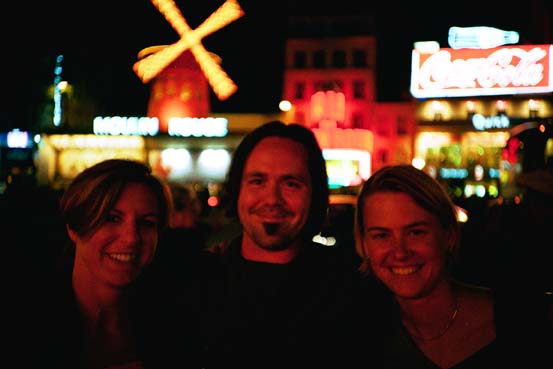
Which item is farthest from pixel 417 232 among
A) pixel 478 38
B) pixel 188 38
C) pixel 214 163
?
pixel 478 38

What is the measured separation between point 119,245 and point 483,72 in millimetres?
37120

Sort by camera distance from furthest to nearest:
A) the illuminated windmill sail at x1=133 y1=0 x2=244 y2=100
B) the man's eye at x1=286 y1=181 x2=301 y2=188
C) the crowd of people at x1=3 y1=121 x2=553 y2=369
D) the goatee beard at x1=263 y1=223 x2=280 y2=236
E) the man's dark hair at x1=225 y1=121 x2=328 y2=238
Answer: the illuminated windmill sail at x1=133 y1=0 x2=244 y2=100, the man's dark hair at x1=225 y1=121 x2=328 y2=238, the man's eye at x1=286 y1=181 x2=301 y2=188, the goatee beard at x1=263 y1=223 x2=280 y2=236, the crowd of people at x1=3 y1=121 x2=553 y2=369

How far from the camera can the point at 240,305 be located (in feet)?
11.6

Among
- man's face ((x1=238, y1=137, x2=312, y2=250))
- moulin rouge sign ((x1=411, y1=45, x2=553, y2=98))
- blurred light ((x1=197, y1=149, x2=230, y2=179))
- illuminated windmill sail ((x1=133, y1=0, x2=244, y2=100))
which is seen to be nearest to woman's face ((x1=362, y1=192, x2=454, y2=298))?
man's face ((x1=238, y1=137, x2=312, y2=250))

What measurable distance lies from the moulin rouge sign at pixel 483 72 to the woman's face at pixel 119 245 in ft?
119

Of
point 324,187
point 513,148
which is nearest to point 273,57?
point 513,148

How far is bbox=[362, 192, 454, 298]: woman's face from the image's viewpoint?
10.6ft

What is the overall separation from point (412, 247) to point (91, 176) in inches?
68.5

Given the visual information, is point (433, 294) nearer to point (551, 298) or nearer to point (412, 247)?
point (412, 247)

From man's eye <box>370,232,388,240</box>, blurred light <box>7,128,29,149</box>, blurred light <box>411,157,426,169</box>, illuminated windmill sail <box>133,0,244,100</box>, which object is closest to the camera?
man's eye <box>370,232,388,240</box>

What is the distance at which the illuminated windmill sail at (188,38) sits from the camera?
29725mm

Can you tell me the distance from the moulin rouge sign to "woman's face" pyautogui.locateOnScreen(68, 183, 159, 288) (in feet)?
119

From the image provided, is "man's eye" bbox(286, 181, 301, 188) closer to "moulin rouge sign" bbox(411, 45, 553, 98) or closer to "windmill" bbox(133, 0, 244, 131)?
"windmill" bbox(133, 0, 244, 131)

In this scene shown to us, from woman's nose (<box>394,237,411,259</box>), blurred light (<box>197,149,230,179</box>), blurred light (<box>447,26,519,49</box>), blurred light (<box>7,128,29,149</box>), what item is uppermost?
blurred light (<box>447,26,519,49</box>)
